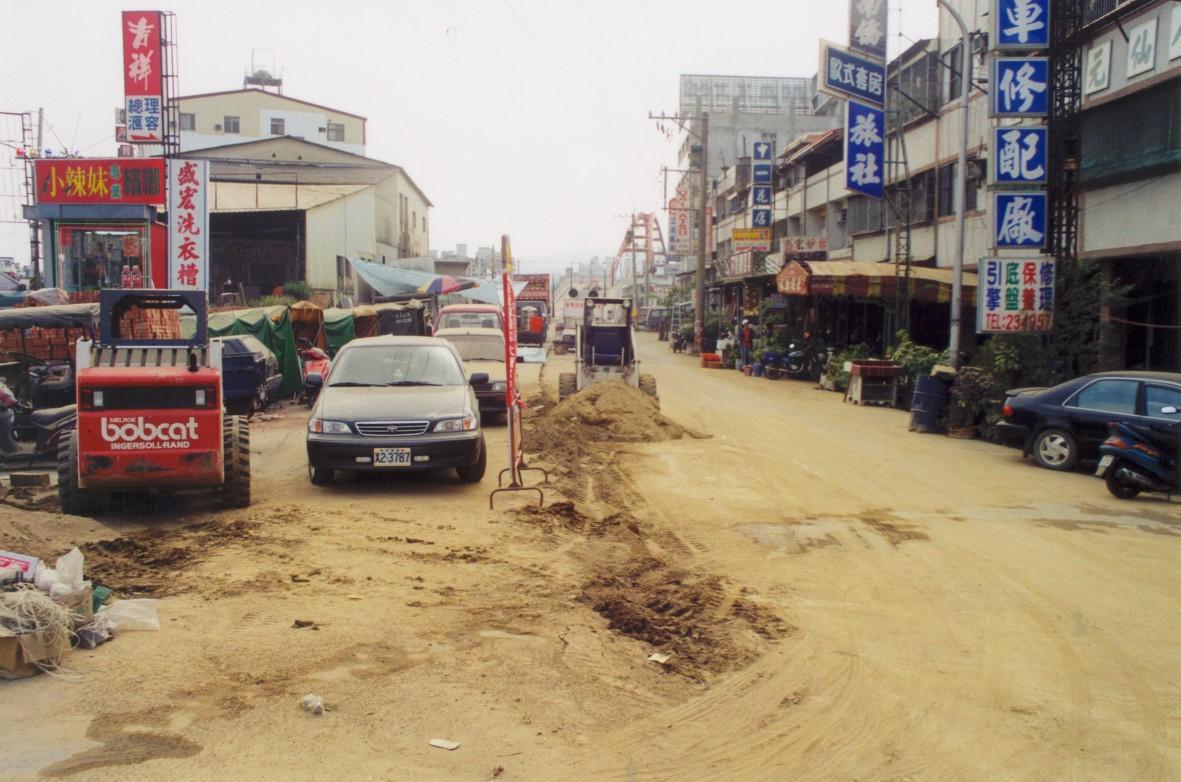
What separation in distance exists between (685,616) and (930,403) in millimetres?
12688

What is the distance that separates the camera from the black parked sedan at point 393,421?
1017 centimetres

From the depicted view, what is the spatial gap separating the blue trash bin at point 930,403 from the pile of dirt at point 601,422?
15.5ft

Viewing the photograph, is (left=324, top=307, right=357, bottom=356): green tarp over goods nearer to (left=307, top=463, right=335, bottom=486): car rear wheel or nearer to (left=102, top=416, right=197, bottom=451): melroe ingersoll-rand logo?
(left=307, top=463, right=335, bottom=486): car rear wheel

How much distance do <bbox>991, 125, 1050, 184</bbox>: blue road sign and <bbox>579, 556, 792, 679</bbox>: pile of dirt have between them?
1337 centimetres

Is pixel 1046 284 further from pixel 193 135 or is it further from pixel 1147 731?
pixel 193 135

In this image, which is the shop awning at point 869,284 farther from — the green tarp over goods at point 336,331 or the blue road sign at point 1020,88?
the green tarp over goods at point 336,331

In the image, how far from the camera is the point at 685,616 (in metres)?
6.34

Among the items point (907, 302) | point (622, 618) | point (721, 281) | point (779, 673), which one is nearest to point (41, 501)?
point (622, 618)

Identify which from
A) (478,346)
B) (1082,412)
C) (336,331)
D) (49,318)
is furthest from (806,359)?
(49,318)

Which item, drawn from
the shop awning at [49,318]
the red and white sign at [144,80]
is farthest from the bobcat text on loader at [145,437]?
the red and white sign at [144,80]

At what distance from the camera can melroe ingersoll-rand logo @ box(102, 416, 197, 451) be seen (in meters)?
8.88

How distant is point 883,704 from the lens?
499 centimetres

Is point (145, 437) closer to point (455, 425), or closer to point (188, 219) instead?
point (455, 425)

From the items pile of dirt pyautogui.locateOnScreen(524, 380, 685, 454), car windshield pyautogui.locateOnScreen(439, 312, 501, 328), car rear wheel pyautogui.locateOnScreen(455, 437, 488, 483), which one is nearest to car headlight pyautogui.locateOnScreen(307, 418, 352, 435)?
car rear wheel pyautogui.locateOnScreen(455, 437, 488, 483)
